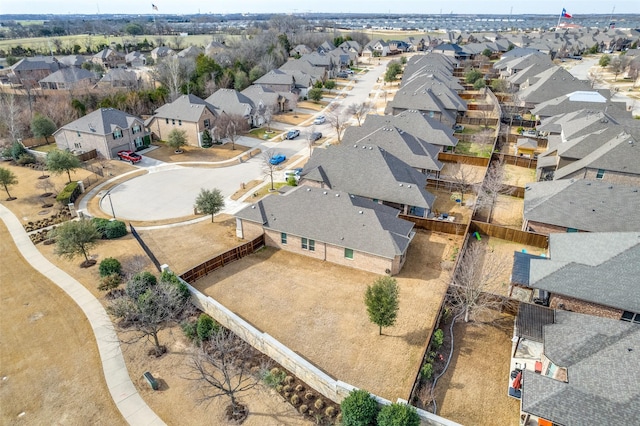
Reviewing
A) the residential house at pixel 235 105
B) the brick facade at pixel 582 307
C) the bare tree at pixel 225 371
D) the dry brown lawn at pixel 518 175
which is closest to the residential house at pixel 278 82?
the residential house at pixel 235 105

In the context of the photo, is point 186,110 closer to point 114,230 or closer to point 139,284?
point 114,230

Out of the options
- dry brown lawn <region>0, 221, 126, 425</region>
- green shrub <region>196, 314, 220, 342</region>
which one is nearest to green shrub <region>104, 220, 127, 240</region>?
dry brown lawn <region>0, 221, 126, 425</region>

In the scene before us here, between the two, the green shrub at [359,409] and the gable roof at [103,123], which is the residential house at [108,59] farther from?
the green shrub at [359,409]

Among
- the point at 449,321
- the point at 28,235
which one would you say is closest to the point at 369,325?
the point at 449,321

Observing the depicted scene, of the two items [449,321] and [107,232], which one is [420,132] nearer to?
[449,321]

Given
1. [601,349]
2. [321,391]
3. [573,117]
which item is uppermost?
[573,117]

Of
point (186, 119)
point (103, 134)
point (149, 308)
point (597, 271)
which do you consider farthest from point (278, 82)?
point (597, 271)
